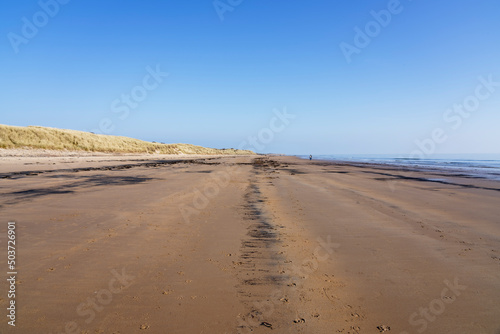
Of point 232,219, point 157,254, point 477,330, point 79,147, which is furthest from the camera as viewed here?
point 79,147

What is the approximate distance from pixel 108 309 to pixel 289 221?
16.0ft

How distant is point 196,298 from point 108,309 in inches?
40.1

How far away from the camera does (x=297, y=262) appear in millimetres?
4504

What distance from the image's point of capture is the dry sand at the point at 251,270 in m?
2.96

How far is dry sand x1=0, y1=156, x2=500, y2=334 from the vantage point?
117 inches

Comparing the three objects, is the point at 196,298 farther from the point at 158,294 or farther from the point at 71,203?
the point at 71,203

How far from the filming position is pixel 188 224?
6.75 metres

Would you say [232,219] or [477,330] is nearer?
[477,330]

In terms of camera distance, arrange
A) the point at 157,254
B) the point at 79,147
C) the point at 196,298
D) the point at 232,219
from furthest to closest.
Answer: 1. the point at 79,147
2. the point at 232,219
3. the point at 157,254
4. the point at 196,298

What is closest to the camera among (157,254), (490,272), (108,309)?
(108,309)

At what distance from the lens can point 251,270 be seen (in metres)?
4.17

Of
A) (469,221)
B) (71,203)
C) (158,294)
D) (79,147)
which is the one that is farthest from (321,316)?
(79,147)

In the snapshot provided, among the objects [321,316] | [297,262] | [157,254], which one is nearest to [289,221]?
[297,262]

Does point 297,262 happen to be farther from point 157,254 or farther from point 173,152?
point 173,152
